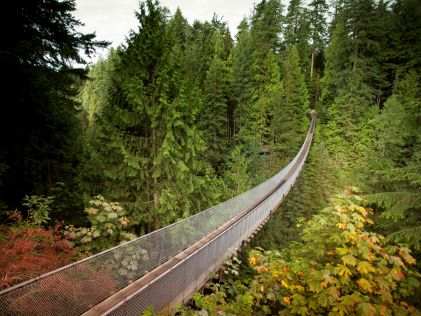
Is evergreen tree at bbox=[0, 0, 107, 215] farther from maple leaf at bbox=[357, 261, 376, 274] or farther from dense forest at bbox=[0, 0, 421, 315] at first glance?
maple leaf at bbox=[357, 261, 376, 274]

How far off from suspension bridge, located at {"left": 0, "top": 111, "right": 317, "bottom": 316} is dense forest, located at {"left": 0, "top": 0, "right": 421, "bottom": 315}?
609 millimetres

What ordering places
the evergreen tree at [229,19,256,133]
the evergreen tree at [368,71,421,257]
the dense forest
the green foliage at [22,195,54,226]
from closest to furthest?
the dense forest < the green foliage at [22,195,54,226] < the evergreen tree at [368,71,421,257] < the evergreen tree at [229,19,256,133]

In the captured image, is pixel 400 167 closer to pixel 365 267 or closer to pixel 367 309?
pixel 365 267

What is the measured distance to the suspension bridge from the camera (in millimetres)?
3479

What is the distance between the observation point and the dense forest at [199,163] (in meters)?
4.26

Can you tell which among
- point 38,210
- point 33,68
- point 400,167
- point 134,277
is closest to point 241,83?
point 400,167

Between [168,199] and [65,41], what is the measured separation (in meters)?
5.80

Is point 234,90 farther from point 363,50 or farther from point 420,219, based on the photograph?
point 420,219

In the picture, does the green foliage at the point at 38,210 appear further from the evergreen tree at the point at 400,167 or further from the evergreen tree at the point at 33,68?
the evergreen tree at the point at 400,167

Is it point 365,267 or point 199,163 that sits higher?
point 199,163

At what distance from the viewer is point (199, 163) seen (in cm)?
1096

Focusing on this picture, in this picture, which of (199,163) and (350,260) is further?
(199,163)

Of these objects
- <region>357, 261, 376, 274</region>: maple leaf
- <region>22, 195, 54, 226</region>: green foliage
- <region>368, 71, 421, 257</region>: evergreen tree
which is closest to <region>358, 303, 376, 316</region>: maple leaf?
<region>357, 261, 376, 274</region>: maple leaf

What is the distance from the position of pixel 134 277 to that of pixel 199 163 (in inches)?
249
